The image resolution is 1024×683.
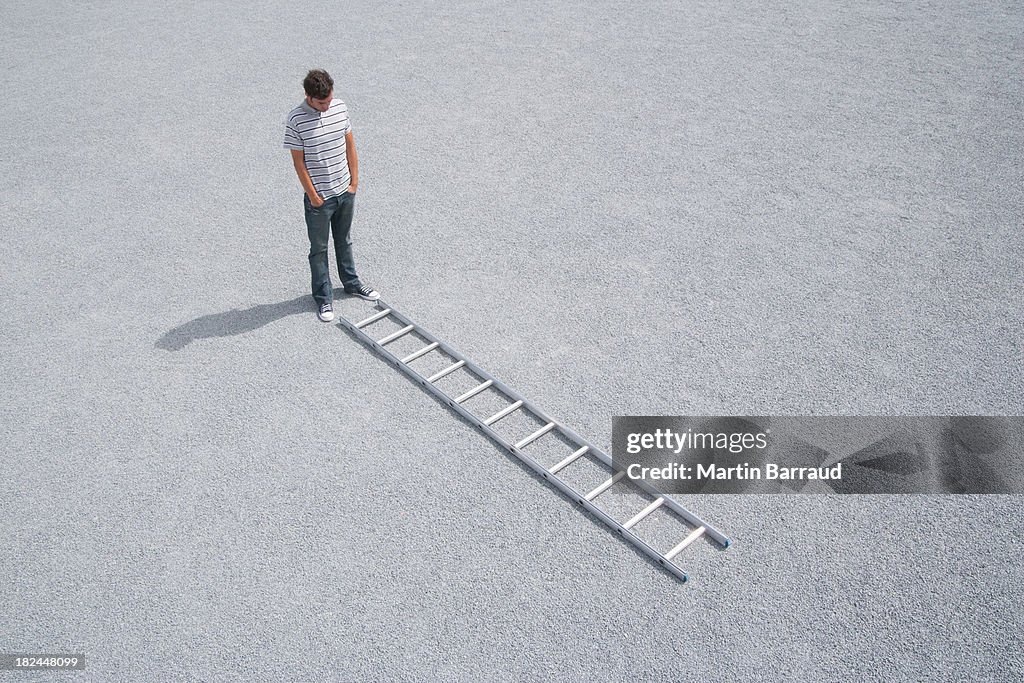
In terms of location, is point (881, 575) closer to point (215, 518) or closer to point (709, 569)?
point (709, 569)

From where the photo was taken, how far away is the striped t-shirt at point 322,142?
7.72 metres

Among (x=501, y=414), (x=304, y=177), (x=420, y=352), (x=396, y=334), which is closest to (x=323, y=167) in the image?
(x=304, y=177)

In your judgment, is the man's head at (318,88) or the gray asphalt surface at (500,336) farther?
the man's head at (318,88)

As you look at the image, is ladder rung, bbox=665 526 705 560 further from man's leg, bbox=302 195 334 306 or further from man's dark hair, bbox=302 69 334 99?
man's dark hair, bbox=302 69 334 99

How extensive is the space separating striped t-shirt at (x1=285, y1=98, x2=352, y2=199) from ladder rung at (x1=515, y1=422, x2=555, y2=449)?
3126 mm

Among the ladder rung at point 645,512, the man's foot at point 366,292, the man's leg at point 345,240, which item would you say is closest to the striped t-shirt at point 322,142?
the man's leg at point 345,240

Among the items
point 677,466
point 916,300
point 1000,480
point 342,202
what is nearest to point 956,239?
point 916,300

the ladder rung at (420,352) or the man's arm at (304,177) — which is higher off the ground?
the man's arm at (304,177)

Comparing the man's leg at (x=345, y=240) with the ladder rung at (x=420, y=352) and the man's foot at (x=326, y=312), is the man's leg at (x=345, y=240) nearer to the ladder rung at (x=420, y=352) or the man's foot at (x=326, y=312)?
the man's foot at (x=326, y=312)

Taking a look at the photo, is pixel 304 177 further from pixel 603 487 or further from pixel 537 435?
pixel 603 487

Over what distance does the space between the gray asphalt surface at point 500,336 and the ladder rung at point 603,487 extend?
0.26 meters

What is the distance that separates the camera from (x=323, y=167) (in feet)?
26.1

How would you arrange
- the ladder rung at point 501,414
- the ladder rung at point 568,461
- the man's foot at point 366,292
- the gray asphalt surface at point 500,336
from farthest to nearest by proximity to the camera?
1. the man's foot at point 366,292
2. the ladder rung at point 501,414
3. the ladder rung at point 568,461
4. the gray asphalt surface at point 500,336

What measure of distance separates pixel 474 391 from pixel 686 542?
2450mm
